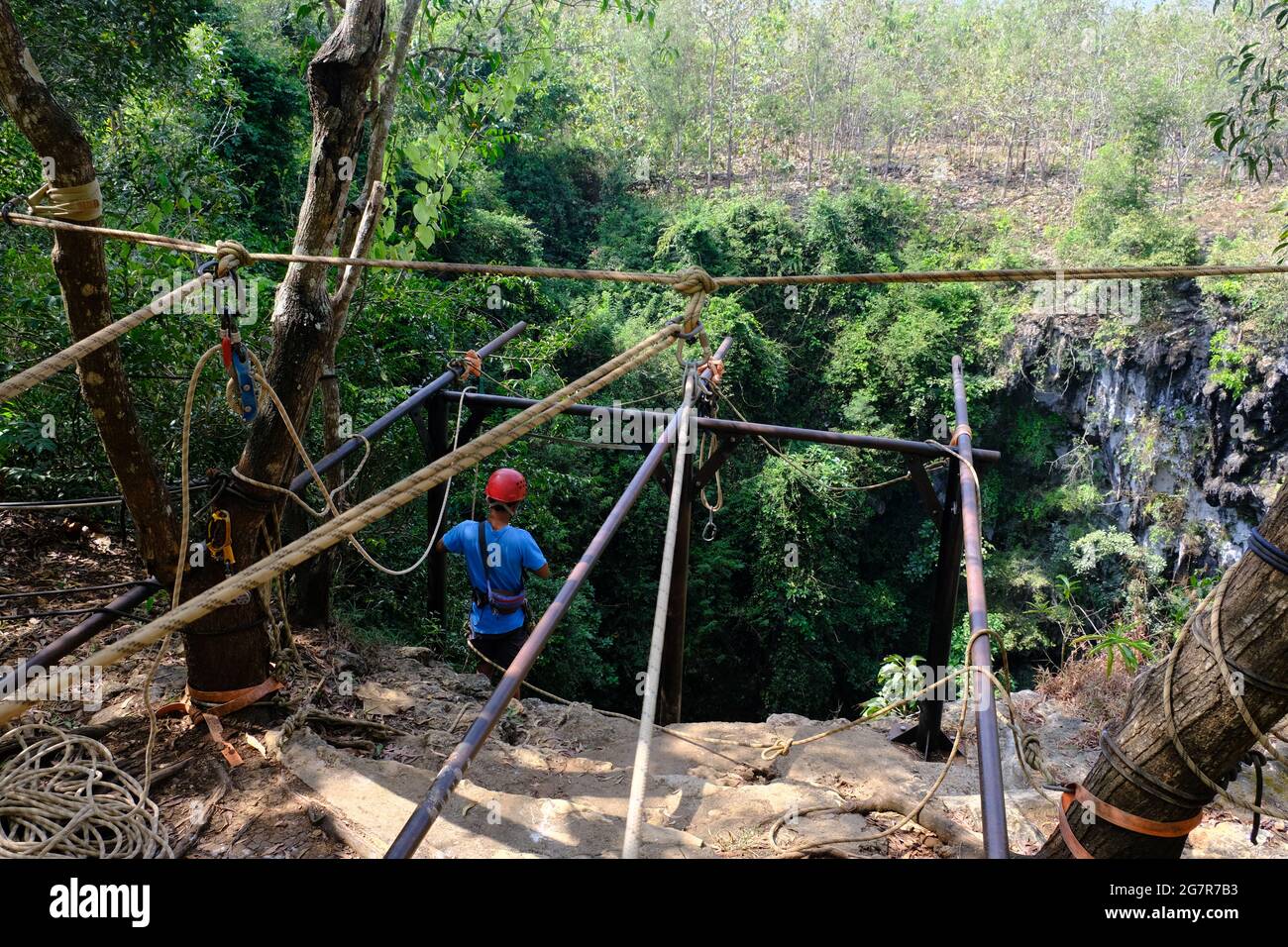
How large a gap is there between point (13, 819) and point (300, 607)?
5.64 feet

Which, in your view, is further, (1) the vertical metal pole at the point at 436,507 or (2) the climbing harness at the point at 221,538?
(1) the vertical metal pole at the point at 436,507

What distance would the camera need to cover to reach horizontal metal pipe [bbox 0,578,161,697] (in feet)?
6.33

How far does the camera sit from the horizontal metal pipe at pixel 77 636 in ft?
6.33

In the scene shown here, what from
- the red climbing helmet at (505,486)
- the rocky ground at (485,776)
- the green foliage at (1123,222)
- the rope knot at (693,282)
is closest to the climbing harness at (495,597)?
the red climbing helmet at (505,486)

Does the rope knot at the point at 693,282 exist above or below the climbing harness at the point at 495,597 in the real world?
above

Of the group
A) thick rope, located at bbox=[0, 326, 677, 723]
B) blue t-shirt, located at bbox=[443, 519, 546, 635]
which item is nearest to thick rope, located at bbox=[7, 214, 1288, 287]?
thick rope, located at bbox=[0, 326, 677, 723]

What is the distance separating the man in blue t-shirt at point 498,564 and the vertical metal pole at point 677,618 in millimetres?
669

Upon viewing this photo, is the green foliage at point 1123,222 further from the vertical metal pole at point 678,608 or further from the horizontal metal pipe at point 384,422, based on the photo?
the horizontal metal pipe at point 384,422

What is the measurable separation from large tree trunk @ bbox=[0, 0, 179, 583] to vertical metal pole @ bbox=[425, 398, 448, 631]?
1.65 meters

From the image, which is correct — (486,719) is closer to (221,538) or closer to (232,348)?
(232,348)

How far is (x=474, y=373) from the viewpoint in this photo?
14.4ft

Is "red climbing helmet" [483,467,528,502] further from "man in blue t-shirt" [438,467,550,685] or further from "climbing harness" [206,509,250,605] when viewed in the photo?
"climbing harness" [206,509,250,605]

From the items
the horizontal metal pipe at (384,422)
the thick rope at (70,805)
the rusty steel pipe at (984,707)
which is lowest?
the thick rope at (70,805)
